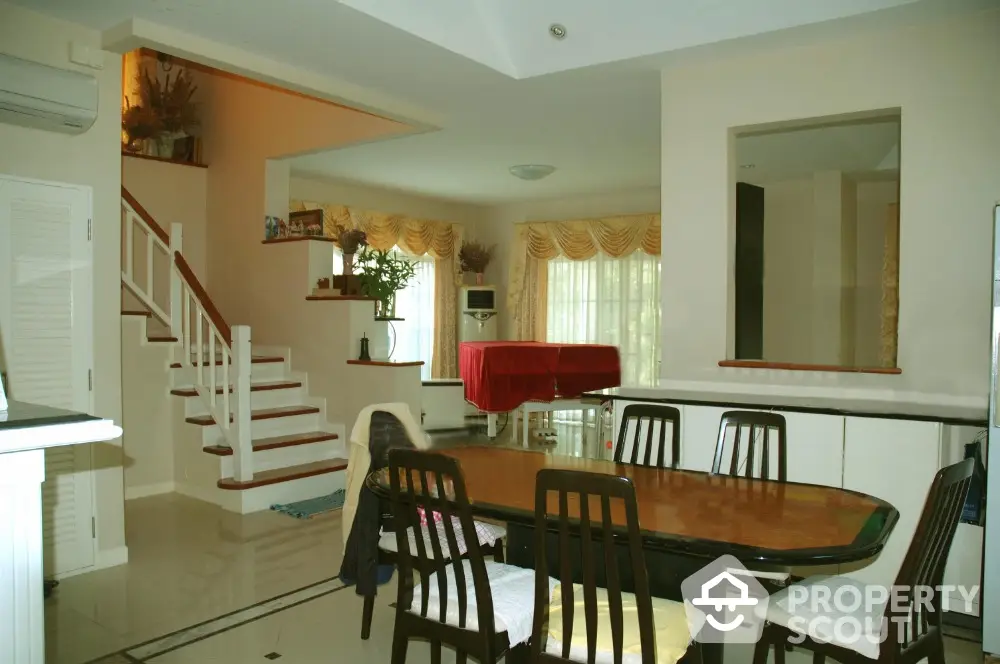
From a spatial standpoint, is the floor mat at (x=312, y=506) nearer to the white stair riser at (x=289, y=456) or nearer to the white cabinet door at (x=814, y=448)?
the white stair riser at (x=289, y=456)

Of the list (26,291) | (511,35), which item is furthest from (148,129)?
(511,35)

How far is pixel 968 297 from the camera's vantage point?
3.47 metres

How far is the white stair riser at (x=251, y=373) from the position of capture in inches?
217

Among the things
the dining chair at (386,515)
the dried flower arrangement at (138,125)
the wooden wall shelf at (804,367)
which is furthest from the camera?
the dried flower arrangement at (138,125)

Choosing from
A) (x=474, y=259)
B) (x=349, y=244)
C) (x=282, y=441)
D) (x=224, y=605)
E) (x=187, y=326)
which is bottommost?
(x=224, y=605)

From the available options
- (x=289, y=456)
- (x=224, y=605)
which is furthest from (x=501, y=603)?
(x=289, y=456)

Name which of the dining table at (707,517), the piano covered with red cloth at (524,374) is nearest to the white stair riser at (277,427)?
the piano covered with red cloth at (524,374)

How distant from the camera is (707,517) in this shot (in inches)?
84.8

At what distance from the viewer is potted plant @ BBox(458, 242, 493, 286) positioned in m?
9.55

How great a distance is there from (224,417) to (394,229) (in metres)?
4.20

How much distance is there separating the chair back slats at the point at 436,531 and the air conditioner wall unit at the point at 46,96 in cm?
249

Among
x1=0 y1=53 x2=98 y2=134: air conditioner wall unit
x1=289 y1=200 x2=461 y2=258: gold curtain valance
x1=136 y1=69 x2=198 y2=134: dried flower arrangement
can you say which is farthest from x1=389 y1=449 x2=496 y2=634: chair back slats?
x1=289 y1=200 x2=461 y2=258: gold curtain valance

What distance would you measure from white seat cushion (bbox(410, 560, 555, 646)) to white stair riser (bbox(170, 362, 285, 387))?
3489mm

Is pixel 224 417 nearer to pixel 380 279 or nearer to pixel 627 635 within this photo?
pixel 380 279
